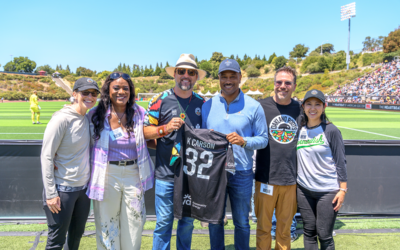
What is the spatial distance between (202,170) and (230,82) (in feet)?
3.43

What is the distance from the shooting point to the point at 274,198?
3037 millimetres

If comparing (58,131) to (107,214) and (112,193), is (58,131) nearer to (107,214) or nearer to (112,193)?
(112,193)

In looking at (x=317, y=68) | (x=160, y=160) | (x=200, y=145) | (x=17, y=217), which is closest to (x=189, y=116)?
(x=200, y=145)

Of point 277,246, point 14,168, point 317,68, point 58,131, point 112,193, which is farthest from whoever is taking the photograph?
point 317,68

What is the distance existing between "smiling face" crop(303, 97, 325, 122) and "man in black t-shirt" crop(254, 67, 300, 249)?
0.19m

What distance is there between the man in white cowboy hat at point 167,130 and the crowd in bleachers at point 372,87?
121 feet

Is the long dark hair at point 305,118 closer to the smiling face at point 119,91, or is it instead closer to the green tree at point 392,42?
the smiling face at point 119,91

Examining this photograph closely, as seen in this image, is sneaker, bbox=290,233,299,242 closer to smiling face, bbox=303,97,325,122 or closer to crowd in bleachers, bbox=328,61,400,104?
smiling face, bbox=303,97,325,122

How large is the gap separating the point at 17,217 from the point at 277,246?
4.05 metres

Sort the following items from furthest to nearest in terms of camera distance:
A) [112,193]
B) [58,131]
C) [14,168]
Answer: [14,168]
[112,193]
[58,131]

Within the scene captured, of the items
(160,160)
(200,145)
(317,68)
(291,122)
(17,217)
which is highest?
(317,68)

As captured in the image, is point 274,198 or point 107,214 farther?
point 274,198

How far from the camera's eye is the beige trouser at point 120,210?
2668mm

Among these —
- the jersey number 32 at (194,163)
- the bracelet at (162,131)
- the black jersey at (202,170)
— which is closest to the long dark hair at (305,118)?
the black jersey at (202,170)
